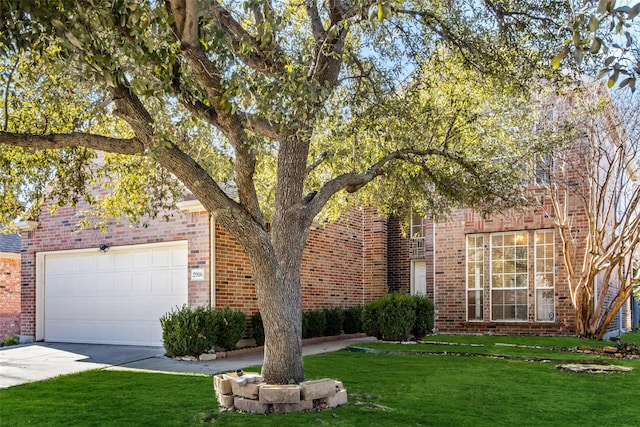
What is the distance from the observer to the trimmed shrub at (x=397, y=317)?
13.9 meters

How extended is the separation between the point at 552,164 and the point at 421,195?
5.74m

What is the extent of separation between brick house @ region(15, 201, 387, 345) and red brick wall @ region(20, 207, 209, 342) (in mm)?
22

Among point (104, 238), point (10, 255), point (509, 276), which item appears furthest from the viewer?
point (10, 255)

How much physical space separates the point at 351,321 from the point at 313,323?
6.76 feet

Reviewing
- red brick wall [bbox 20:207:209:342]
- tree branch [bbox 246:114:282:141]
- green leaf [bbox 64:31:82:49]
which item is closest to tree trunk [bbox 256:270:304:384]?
tree branch [bbox 246:114:282:141]

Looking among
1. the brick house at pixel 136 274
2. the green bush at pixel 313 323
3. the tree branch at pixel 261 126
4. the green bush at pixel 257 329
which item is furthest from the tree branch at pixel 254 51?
the green bush at pixel 313 323

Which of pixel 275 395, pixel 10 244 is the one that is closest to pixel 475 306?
pixel 275 395

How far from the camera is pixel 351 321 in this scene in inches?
649

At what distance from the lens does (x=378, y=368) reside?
32.6 feet

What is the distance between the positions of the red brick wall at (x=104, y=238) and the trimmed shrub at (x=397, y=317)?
166 inches

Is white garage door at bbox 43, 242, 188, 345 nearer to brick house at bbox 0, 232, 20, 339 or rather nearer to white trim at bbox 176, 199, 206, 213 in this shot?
white trim at bbox 176, 199, 206, 213

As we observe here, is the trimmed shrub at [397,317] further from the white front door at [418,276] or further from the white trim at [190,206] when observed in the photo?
the white trim at [190,206]

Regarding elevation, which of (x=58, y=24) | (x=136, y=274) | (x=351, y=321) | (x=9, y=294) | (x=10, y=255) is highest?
(x=58, y=24)

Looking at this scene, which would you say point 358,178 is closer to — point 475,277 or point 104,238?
point 104,238
